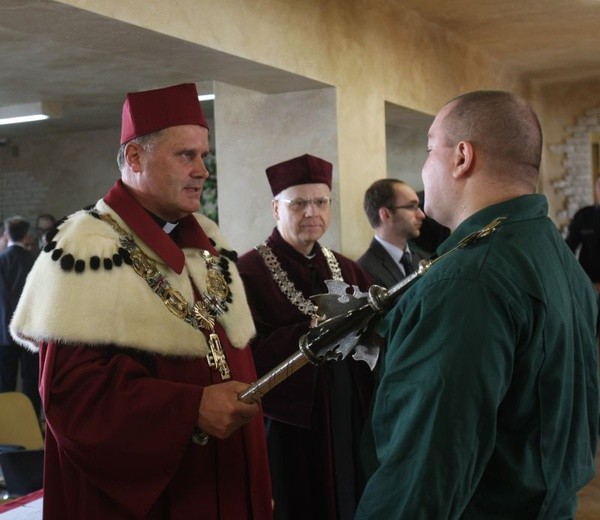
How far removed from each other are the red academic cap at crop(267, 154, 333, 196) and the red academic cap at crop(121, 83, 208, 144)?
1517 millimetres

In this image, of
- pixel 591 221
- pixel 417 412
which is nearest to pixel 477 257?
pixel 417 412

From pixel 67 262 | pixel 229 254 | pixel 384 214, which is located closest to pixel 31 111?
pixel 384 214

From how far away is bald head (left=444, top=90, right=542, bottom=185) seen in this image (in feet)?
5.38

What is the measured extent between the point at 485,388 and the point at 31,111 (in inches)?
352

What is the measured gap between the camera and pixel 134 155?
7.61 feet

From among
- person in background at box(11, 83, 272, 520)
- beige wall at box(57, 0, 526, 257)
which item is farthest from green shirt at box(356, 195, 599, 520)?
beige wall at box(57, 0, 526, 257)

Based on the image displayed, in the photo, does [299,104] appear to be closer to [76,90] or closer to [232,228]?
[232,228]

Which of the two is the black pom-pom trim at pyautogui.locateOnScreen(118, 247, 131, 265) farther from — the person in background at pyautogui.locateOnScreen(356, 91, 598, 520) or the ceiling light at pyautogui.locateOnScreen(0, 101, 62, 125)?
the ceiling light at pyautogui.locateOnScreen(0, 101, 62, 125)

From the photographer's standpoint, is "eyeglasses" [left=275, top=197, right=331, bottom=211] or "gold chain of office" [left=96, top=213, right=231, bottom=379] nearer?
"gold chain of office" [left=96, top=213, right=231, bottom=379]

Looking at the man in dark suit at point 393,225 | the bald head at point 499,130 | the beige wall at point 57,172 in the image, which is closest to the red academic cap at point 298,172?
the man in dark suit at point 393,225

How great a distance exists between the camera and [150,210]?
7.62 ft

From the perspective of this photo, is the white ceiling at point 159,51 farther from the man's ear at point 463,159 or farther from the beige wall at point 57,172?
the man's ear at point 463,159

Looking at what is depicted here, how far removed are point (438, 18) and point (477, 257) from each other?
16.0 ft

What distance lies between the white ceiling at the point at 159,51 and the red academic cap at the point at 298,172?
21.8 inches
